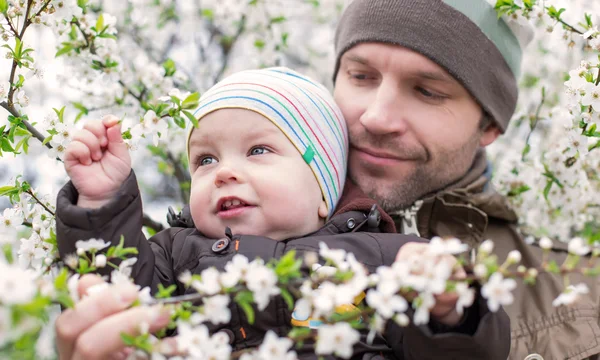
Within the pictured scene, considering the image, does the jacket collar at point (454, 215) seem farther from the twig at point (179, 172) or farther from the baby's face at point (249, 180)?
the twig at point (179, 172)

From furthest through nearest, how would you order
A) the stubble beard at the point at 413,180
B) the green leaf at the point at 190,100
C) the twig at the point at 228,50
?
the twig at the point at 228,50, the stubble beard at the point at 413,180, the green leaf at the point at 190,100

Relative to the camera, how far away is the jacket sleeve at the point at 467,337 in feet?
4.86

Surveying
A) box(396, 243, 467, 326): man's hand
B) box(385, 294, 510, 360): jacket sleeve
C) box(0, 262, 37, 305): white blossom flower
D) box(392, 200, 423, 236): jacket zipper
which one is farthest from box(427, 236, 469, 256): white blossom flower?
box(392, 200, 423, 236): jacket zipper

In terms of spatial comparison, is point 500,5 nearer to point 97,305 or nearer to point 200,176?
point 200,176

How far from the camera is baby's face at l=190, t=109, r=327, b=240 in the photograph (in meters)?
Answer: 1.95

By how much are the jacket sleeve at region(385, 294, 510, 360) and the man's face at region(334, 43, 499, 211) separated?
1080 millimetres

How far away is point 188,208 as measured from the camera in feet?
7.39

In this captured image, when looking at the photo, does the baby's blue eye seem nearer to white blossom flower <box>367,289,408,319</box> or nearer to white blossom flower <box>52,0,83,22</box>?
white blossom flower <box>52,0,83,22</box>

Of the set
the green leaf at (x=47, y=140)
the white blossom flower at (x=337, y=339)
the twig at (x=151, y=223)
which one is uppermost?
the green leaf at (x=47, y=140)

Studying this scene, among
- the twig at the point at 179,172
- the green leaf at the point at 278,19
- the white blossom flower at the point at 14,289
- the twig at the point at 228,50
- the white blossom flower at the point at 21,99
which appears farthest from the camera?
the twig at the point at 228,50

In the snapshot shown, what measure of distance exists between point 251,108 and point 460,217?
1.14m

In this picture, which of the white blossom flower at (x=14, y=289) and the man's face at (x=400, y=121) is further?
the man's face at (x=400, y=121)

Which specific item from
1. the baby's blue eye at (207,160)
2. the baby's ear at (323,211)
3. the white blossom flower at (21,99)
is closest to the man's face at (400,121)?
the baby's ear at (323,211)

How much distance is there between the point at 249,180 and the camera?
195 centimetres
